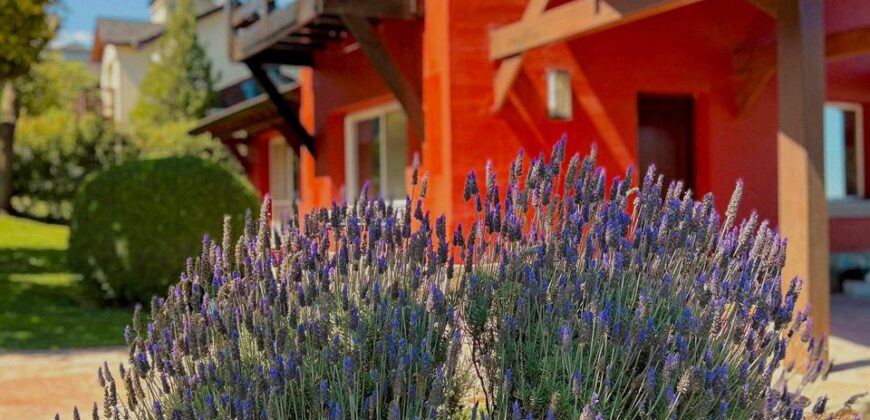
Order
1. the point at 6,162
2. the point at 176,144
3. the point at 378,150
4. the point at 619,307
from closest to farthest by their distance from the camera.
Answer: the point at 619,307 → the point at 378,150 → the point at 6,162 → the point at 176,144

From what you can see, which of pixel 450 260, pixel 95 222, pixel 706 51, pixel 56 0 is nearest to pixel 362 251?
pixel 450 260

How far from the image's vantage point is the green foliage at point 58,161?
2209 centimetres

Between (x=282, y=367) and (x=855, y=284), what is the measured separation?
8780mm

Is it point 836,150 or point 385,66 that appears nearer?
point 385,66

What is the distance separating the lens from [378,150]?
421 inches

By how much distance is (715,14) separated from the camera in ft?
29.6

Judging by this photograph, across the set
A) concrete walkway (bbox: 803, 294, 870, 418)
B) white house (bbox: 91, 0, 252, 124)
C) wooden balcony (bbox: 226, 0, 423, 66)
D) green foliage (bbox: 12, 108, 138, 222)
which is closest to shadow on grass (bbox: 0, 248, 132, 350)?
wooden balcony (bbox: 226, 0, 423, 66)

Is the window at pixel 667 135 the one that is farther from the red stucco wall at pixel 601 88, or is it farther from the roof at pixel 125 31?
the roof at pixel 125 31

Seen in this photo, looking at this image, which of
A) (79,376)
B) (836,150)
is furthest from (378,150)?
(836,150)

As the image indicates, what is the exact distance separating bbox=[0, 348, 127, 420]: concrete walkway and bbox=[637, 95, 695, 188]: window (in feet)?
18.2

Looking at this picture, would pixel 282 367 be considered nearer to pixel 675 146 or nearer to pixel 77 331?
A: pixel 77 331

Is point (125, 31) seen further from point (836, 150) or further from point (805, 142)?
point (805, 142)

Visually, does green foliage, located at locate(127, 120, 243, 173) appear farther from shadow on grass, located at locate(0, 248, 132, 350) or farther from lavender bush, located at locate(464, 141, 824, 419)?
lavender bush, located at locate(464, 141, 824, 419)

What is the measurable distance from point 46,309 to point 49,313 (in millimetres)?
358
